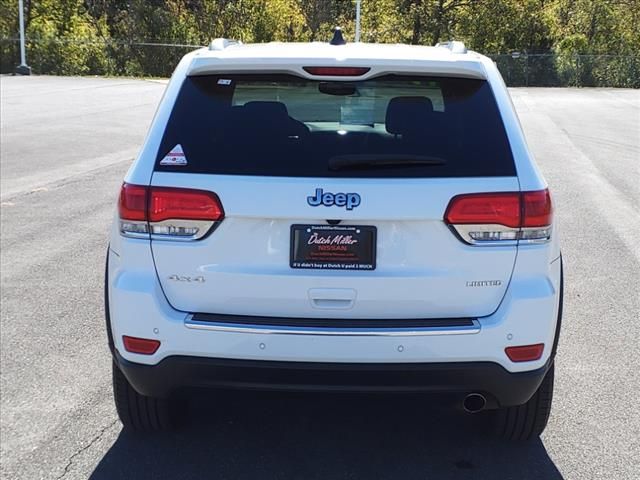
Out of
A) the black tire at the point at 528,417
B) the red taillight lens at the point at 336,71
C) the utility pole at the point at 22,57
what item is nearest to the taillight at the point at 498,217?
the red taillight lens at the point at 336,71

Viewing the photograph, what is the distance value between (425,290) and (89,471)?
5.71ft

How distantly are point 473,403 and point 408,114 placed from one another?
124 centimetres

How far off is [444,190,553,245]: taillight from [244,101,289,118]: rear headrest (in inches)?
33.0

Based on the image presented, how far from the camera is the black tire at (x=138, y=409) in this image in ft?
11.6

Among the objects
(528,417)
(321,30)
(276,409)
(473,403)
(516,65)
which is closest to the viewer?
(473,403)

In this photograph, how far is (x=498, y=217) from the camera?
299 centimetres

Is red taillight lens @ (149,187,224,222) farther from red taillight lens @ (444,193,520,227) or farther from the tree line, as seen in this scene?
the tree line

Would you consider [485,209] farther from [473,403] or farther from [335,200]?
[473,403]

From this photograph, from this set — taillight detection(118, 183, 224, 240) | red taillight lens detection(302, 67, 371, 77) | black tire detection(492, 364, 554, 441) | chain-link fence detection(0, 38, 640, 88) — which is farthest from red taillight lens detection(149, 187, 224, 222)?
chain-link fence detection(0, 38, 640, 88)

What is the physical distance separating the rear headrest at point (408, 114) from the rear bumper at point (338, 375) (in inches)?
38.8

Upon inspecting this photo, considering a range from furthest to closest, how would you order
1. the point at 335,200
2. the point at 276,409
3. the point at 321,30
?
the point at 321,30, the point at 276,409, the point at 335,200

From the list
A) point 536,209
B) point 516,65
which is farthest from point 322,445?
point 516,65

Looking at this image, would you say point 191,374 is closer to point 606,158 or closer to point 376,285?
point 376,285

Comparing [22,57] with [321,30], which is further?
[321,30]
